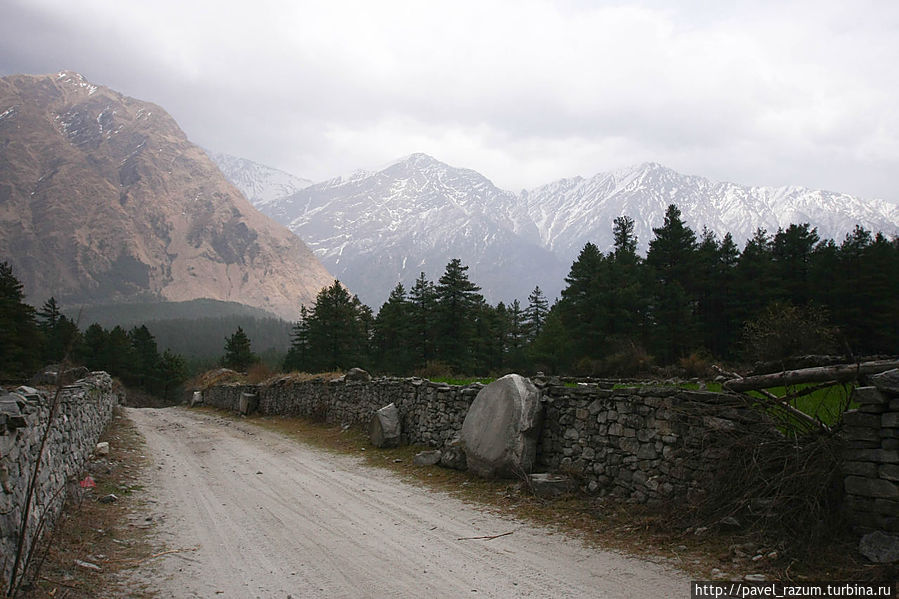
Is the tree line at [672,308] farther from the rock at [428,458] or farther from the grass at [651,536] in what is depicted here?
the grass at [651,536]

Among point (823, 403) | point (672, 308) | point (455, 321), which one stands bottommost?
point (823, 403)

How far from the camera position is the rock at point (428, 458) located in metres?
11.6

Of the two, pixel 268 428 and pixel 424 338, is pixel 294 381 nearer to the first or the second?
pixel 268 428

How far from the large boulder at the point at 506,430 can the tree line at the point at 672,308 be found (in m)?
18.4

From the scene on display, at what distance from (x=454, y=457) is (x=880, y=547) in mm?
7232

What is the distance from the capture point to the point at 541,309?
233ft

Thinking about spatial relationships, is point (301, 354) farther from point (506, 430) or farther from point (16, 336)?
point (506, 430)

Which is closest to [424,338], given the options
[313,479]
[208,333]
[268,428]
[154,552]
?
[268,428]

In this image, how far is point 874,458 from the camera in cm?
523

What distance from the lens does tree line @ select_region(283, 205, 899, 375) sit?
35.4 m

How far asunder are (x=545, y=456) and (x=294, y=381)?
17.1 metres

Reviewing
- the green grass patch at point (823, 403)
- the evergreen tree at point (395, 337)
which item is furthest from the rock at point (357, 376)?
the evergreen tree at point (395, 337)

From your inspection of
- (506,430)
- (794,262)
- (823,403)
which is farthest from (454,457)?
(794,262)

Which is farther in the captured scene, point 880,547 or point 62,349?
point 62,349
